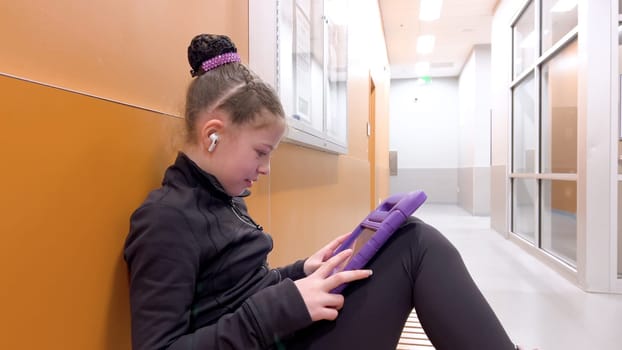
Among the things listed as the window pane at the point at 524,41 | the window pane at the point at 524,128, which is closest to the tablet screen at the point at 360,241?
the window pane at the point at 524,128

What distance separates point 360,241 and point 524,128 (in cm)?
398

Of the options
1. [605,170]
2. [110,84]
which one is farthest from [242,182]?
[605,170]

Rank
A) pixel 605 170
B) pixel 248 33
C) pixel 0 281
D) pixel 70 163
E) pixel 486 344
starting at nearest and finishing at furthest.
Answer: pixel 0 281 → pixel 70 163 → pixel 486 344 → pixel 248 33 → pixel 605 170

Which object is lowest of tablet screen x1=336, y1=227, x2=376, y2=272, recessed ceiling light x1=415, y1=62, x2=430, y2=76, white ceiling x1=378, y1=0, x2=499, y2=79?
A: tablet screen x1=336, y1=227, x2=376, y2=272

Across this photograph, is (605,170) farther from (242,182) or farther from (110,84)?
(110,84)

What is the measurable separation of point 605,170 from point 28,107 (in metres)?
2.90

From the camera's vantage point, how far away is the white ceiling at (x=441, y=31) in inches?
228

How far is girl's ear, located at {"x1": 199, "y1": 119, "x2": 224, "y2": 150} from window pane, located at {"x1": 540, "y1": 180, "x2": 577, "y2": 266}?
9.49ft

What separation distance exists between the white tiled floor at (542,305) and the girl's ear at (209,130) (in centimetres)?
163

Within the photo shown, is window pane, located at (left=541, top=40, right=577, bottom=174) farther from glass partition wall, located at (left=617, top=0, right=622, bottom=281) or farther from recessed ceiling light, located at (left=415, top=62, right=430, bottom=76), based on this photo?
recessed ceiling light, located at (left=415, top=62, right=430, bottom=76)

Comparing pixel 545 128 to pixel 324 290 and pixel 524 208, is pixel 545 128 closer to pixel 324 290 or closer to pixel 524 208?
pixel 524 208

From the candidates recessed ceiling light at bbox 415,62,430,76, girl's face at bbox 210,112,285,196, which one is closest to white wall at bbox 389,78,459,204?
recessed ceiling light at bbox 415,62,430,76

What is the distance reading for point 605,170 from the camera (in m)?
2.49

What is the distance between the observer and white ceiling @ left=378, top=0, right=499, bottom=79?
19.0 ft
